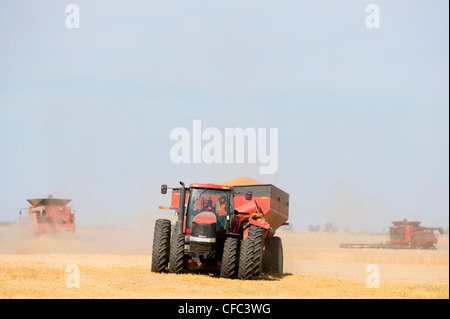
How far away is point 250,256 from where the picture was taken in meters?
18.1

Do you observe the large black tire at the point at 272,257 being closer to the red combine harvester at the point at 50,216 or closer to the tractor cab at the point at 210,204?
the tractor cab at the point at 210,204

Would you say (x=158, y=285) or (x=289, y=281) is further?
A: (x=289, y=281)

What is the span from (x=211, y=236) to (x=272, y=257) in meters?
4.92

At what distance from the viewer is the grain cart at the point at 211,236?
59.5ft

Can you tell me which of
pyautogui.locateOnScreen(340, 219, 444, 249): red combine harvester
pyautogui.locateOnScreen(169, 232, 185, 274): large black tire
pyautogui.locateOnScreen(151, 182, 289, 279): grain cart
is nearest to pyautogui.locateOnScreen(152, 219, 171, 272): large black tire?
pyautogui.locateOnScreen(151, 182, 289, 279): grain cart

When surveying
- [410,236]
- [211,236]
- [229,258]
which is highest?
[211,236]

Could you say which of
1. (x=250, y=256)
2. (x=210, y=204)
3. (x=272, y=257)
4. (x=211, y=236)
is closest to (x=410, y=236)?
(x=272, y=257)

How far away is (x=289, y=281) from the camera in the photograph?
1917 cm

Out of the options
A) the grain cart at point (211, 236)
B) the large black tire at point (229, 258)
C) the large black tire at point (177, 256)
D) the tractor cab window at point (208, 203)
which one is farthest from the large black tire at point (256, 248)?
the large black tire at point (177, 256)

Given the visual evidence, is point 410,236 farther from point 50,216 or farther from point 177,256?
point 177,256

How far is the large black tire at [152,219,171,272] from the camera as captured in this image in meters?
19.0
